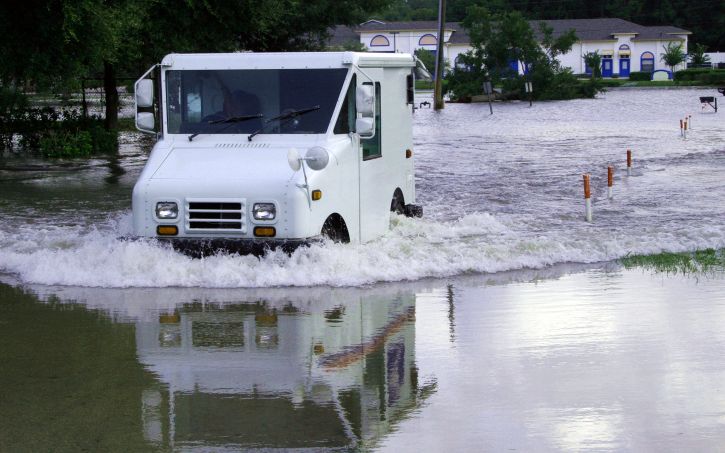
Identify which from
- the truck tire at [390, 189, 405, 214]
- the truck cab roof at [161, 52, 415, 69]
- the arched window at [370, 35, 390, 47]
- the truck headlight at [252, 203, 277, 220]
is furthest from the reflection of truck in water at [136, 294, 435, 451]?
the arched window at [370, 35, 390, 47]

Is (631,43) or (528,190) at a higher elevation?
(631,43)

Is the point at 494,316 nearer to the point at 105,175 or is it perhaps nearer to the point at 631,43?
the point at 105,175

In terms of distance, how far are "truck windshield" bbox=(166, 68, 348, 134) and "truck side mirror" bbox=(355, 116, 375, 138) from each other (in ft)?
1.03

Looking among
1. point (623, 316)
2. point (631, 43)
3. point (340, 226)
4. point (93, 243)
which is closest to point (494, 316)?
point (623, 316)

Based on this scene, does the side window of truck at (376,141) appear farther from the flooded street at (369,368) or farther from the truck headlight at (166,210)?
the truck headlight at (166,210)

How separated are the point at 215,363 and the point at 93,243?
18.3 feet

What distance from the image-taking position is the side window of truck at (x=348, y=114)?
471 inches

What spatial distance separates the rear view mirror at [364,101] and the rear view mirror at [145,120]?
A: 2.19 metres

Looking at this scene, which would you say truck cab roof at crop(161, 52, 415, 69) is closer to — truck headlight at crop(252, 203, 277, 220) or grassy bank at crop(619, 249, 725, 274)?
truck headlight at crop(252, 203, 277, 220)

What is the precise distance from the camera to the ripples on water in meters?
11.5

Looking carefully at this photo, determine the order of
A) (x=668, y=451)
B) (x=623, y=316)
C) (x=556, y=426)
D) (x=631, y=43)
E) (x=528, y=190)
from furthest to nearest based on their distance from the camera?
1. (x=631, y=43)
2. (x=528, y=190)
3. (x=623, y=316)
4. (x=556, y=426)
5. (x=668, y=451)

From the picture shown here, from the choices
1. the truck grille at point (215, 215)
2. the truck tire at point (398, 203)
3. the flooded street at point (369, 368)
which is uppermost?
the truck grille at point (215, 215)

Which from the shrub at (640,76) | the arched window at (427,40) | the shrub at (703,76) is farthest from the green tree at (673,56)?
the arched window at (427,40)

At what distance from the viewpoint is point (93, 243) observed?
13.1 m
